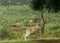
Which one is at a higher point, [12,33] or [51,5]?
[51,5]

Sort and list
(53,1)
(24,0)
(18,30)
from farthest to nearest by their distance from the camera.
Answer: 1. (24,0)
2. (18,30)
3. (53,1)

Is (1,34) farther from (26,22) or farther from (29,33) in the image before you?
(26,22)

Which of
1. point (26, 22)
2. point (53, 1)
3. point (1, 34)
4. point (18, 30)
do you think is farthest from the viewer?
point (26, 22)

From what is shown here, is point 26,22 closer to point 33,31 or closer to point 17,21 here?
point 17,21

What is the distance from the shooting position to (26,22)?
1958cm

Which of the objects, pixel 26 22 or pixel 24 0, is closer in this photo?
pixel 26 22

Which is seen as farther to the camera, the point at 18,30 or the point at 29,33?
the point at 18,30

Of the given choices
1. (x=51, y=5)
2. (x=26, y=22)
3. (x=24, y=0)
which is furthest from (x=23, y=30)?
(x=24, y=0)

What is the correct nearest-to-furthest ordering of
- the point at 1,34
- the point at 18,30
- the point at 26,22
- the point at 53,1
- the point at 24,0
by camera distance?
the point at 53,1 < the point at 1,34 < the point at 18,30 < the point at 26,22 < the point at 24,0

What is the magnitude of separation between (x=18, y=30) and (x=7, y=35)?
178 cm

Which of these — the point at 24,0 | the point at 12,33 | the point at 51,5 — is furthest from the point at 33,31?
the point at 24,0

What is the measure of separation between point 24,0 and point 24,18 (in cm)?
1227

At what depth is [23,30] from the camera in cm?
1658

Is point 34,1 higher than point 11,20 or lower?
higher
